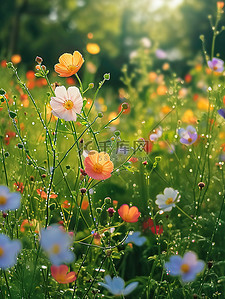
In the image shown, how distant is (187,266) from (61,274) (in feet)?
0.77

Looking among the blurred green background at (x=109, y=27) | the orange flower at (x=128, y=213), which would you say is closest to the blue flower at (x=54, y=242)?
the orange flower at (x=128, y=213)

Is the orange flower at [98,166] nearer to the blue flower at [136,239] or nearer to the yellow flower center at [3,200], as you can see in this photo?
the yellow flower center at [3,200]

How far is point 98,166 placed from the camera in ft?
2.48

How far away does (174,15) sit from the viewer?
30.0ft

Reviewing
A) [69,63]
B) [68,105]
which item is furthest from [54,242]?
[69,63]

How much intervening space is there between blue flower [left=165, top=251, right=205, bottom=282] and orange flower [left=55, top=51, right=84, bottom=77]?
0.40 m

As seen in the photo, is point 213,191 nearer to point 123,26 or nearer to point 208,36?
point 208,36

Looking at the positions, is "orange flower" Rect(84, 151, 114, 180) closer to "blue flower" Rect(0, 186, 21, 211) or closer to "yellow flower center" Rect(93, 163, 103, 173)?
"yellow flower center" Rect(93, 163, 103, 173)

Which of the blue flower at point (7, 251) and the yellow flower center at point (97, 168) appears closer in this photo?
the blue flower at point (7, 251)

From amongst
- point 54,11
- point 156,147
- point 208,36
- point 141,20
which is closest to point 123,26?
point 141,20

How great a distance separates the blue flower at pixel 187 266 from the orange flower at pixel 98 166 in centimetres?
19

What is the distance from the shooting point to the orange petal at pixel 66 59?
82 cm

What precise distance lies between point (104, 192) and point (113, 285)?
19.5 inches

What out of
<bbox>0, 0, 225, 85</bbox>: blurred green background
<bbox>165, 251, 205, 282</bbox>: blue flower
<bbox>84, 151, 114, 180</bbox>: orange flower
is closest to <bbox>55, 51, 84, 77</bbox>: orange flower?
<bbox>84, 151, 114, 180</bbox>: orange flower
